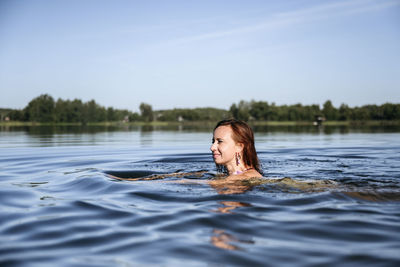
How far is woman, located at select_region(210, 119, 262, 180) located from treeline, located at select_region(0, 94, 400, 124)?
130085mm

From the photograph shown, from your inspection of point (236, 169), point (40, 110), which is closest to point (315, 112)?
point (40, 110)

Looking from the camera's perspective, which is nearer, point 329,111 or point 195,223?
point 195,223

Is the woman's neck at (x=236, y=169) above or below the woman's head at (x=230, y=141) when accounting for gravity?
below

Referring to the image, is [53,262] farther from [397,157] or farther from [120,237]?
[397,157]

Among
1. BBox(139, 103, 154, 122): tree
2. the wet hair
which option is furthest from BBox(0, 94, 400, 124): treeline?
the wet hair

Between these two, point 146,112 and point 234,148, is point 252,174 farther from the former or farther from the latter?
point 146,112

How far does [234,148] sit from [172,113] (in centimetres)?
17928

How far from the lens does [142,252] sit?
277 cm

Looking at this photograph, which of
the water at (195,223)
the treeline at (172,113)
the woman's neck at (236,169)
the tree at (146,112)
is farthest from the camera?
the tree at (146,112)

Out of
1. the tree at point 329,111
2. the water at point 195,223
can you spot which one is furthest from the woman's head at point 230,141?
the tree at point 329,111

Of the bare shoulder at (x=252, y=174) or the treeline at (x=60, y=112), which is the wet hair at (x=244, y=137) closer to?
the bare shoulder at (x=252, y=174)

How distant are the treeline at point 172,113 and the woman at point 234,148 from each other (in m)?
130

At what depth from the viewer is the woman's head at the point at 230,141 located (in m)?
6.00

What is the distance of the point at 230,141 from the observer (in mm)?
6023
